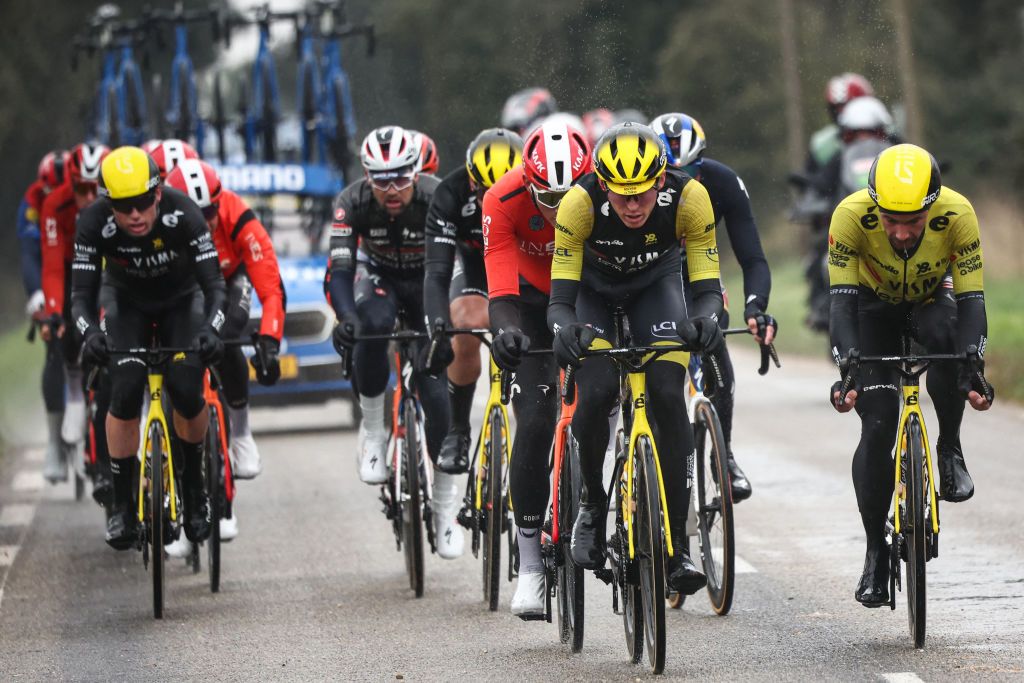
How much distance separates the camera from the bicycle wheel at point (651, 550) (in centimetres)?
661

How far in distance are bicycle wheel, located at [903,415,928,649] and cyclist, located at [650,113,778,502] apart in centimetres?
114

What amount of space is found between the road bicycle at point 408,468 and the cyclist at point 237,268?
521mm

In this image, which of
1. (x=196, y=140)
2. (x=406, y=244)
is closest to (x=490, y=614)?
(x=406, y=244)

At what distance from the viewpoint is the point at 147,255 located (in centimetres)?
889

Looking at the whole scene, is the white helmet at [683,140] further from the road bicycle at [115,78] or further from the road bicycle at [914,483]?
the road bicycle at [115,78]

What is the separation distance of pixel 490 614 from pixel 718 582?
3.18 ft

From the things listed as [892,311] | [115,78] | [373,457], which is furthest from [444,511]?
[115,78]

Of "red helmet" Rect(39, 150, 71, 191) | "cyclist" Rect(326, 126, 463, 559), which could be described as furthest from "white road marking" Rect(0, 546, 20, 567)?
"red helmet" Rect(39, 150, 71, 191)

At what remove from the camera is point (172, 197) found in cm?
889

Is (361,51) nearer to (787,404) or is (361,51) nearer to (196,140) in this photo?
(196,140)

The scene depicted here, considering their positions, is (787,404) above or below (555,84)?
below

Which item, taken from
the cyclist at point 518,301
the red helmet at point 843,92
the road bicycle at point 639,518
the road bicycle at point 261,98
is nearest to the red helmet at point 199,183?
the cyclist at point 518,301

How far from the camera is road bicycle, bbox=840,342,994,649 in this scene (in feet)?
22.7

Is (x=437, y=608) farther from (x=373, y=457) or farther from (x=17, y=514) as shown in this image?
(x=17, y=514)
